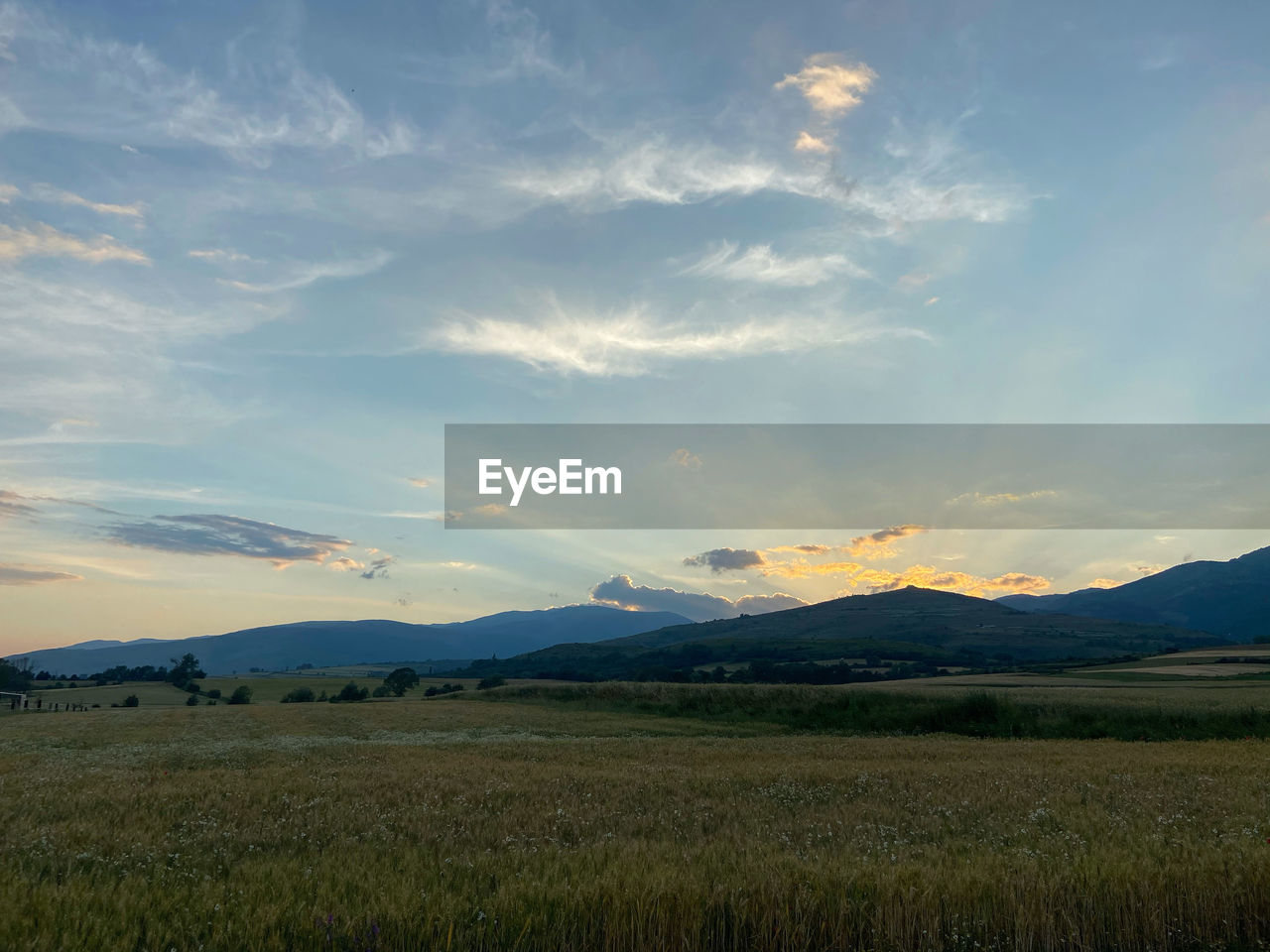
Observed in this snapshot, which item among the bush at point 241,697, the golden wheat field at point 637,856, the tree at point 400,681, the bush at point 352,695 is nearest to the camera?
the golden wheat field at point 637,856

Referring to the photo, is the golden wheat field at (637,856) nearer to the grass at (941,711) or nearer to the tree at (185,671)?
the grass at (941,711)

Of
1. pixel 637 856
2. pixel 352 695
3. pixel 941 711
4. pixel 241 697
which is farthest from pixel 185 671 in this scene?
pixel 637 856

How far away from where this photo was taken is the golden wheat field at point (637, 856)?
6211mm

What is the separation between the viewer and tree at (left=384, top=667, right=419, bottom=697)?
424 ft

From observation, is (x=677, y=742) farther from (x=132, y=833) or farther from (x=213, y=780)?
(x=132, y=833)

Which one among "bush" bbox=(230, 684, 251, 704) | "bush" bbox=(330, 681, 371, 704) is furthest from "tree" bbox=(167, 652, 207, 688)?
"bush" bbox=(330, 681, 371, 704)

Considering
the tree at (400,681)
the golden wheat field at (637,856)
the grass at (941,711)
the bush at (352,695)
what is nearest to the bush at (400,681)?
the tree at (400,681)

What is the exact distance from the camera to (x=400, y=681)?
133 metres

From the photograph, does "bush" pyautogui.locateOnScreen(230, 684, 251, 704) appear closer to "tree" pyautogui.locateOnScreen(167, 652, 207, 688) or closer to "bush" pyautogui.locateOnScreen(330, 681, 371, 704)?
"bush" pyautogui.locateOnScreen(330, 681, 371, 704)

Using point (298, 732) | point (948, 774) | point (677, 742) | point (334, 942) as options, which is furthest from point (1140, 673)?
point (334, 942)

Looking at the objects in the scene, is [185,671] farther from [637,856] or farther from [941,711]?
[637,856]

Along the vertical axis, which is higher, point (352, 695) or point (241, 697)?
point (352, 695)

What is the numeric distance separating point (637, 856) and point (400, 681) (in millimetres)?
136662

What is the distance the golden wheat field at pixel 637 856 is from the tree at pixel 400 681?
372ft
